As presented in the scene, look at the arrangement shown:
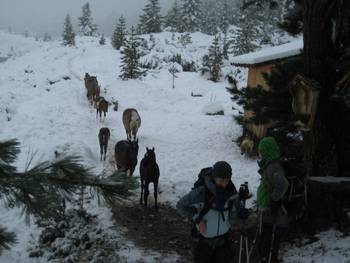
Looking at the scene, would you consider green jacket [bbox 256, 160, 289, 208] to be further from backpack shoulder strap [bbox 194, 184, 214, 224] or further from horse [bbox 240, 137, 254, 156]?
horse [bbox 240, 137, 254, 156]

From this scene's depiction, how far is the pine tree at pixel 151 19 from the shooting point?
62.4m

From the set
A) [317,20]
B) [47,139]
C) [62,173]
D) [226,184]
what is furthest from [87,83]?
[62,173]

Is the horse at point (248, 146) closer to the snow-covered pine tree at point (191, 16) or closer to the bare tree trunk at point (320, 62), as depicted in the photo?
the bare tree trunk at point (320, 62)

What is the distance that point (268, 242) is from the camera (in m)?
6.52

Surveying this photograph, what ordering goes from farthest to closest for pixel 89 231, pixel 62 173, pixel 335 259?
→ 1. pixel 89 231
2. pixel 335 259
3. pixel 62 173

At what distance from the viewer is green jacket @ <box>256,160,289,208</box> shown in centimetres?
586

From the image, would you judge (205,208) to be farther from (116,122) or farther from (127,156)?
(116,122)

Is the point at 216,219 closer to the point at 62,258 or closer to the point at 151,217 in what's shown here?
the point at 62,258

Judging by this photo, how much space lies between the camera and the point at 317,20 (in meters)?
7.95

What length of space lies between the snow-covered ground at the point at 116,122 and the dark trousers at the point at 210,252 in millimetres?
1755

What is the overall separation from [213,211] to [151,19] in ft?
197

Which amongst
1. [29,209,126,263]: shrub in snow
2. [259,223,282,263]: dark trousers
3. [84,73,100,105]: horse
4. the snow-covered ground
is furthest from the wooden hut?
[84,73,100,105]: horse

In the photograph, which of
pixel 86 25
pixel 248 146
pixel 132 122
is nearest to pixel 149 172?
pixel 248 146

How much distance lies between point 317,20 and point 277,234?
13.5 ft
